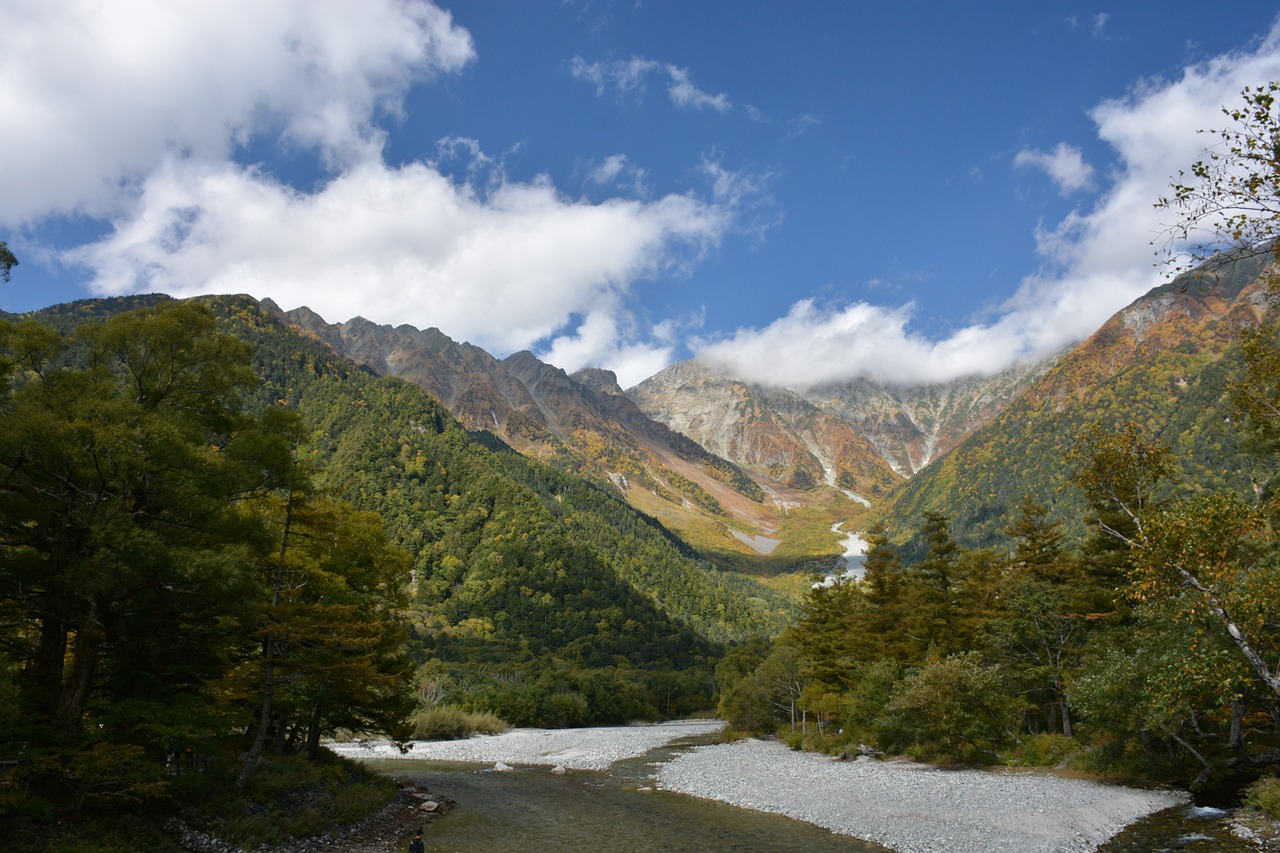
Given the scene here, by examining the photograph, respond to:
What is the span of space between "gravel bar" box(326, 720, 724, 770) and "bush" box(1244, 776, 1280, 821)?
3813 centimetres

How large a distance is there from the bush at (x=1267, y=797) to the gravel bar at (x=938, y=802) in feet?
11.7

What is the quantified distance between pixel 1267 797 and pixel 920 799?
1206 centimetres

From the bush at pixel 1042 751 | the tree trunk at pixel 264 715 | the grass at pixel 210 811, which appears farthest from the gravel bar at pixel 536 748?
the tree trunk at pixel 264 715

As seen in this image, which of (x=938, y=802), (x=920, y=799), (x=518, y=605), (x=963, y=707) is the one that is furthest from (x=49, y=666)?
(x=518, y=605)

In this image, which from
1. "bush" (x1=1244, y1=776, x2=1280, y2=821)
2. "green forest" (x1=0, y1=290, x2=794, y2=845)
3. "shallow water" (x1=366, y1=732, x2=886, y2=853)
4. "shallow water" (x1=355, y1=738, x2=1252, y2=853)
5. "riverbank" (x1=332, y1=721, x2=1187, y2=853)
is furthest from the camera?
"shallow water" (x1=366, y1=732, x2=886, y2=853)

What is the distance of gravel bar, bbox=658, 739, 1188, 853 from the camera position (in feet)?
73.0

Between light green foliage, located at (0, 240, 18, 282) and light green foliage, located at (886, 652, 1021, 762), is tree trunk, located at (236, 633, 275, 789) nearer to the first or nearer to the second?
light green foliage, located at (0, 240, 18, 282)

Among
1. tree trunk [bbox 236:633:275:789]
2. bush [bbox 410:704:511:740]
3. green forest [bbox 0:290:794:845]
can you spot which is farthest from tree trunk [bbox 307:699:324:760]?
bush [bbox 410:704:511:740]

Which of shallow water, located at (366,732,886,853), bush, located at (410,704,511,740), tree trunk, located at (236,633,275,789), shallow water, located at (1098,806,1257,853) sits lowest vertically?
bush, located at (410,704,511,740)

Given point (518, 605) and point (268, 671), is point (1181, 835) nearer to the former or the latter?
point (268, 671)

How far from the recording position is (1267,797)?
21.1 metres

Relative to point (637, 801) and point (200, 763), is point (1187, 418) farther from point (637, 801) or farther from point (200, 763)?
point (200, 763)

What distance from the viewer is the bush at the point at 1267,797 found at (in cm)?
2084

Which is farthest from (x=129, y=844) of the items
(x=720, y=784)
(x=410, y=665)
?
(x=720, y=784)
